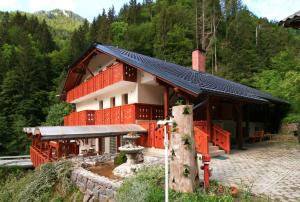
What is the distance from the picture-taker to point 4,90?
33.5 m

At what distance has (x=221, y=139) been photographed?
11.7 meters

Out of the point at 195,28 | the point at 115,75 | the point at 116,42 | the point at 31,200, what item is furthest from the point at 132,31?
the point at 31,200

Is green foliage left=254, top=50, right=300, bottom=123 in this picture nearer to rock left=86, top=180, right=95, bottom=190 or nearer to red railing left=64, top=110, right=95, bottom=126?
red railing left=64, top=110, right=95, bottom=126

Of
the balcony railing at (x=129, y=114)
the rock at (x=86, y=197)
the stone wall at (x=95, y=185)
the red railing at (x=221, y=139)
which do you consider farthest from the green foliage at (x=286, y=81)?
the rock at (x=86, y=197)

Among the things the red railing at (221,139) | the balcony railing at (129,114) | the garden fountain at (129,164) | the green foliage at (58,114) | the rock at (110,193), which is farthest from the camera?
the green foliage at (58,114)

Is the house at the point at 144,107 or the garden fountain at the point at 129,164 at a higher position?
the house at the point at 144,107

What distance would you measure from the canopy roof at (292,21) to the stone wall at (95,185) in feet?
16.0

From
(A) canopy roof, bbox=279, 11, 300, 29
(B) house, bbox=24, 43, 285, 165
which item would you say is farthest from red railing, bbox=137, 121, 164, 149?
(A) canopy roof, bbox=279, 11, 300, 29

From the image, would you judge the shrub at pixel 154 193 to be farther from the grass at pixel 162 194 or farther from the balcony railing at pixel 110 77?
the balcony railing at pixel 110 77

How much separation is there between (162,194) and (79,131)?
19.2 feet

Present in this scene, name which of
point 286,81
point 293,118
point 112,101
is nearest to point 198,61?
Answer: point 286,81

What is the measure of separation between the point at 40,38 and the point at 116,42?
14.9 m

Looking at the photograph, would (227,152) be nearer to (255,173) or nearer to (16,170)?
(255,173)

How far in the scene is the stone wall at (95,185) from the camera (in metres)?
6.94
